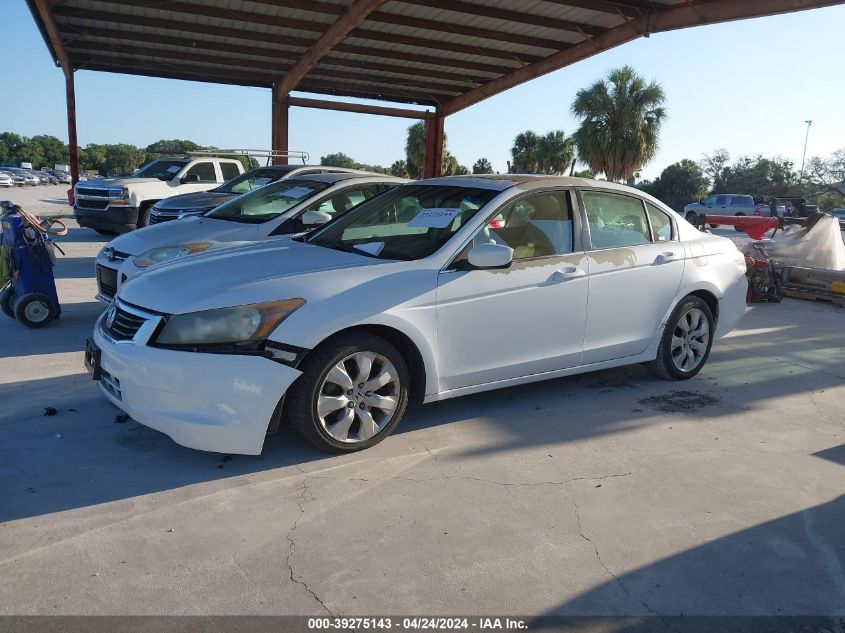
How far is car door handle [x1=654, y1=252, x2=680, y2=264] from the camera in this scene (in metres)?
5.20

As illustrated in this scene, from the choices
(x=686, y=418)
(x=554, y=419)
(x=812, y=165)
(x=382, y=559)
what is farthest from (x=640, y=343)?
(x=812, y=165)

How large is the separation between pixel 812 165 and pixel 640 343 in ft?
245

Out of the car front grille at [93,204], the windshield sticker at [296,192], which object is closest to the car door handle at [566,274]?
the windshield sticker at [296,192]

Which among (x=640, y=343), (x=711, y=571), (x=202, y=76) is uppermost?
(x=202, y=76)

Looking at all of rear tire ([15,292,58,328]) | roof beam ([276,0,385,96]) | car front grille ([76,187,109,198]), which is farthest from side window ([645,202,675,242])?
car front grille ([76,187,109,198])

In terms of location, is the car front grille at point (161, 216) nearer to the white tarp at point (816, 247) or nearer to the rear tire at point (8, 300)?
the rear tire at point (8, 300)

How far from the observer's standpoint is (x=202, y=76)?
1909 centimetres

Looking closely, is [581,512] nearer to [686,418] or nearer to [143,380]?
[686,418]

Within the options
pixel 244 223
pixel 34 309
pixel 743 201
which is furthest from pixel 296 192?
pixel 743 201

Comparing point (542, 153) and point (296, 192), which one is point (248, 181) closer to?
point (296, 192)

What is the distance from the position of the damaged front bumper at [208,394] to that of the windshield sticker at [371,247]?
1.14 metres

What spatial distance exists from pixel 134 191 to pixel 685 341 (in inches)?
466

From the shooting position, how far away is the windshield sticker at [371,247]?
442cm

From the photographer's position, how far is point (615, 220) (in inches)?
203
